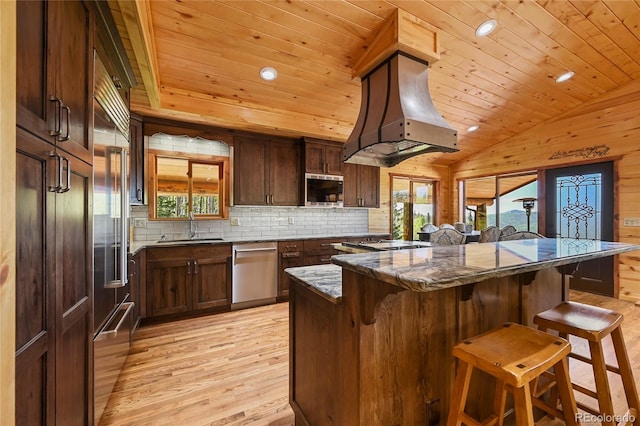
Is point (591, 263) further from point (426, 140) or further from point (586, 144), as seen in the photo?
point (426, 140)

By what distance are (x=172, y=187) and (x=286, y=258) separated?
5.95ft

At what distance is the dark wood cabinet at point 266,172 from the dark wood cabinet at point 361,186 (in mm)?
907

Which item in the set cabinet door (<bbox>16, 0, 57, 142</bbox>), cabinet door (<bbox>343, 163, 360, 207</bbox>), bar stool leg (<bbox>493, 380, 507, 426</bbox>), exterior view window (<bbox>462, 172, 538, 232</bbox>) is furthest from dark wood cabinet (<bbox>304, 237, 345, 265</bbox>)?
exterior view window (<bbox>462, 172, 538, 232</bbox>)

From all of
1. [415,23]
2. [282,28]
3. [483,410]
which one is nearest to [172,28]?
[282,28]

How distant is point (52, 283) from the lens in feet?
3.27

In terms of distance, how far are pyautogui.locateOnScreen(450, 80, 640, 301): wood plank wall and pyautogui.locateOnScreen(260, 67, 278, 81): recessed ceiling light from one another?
4.75 metres

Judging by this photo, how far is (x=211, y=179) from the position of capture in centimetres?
381

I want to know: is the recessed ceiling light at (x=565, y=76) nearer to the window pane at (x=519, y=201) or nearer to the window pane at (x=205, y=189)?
the window pane at (x=519, y=201)

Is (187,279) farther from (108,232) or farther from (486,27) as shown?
(486,27)

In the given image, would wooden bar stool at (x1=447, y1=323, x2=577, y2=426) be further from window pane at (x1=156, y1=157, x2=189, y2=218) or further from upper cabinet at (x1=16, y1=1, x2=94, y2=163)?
window pane at (x1=156, y1=157, x2=189, y2=218)

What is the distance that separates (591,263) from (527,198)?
1.35 meters

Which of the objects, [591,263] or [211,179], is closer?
[211,179]

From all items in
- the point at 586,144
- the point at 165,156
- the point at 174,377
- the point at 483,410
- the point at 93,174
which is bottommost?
the point at 174,377

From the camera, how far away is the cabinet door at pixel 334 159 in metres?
4.27
